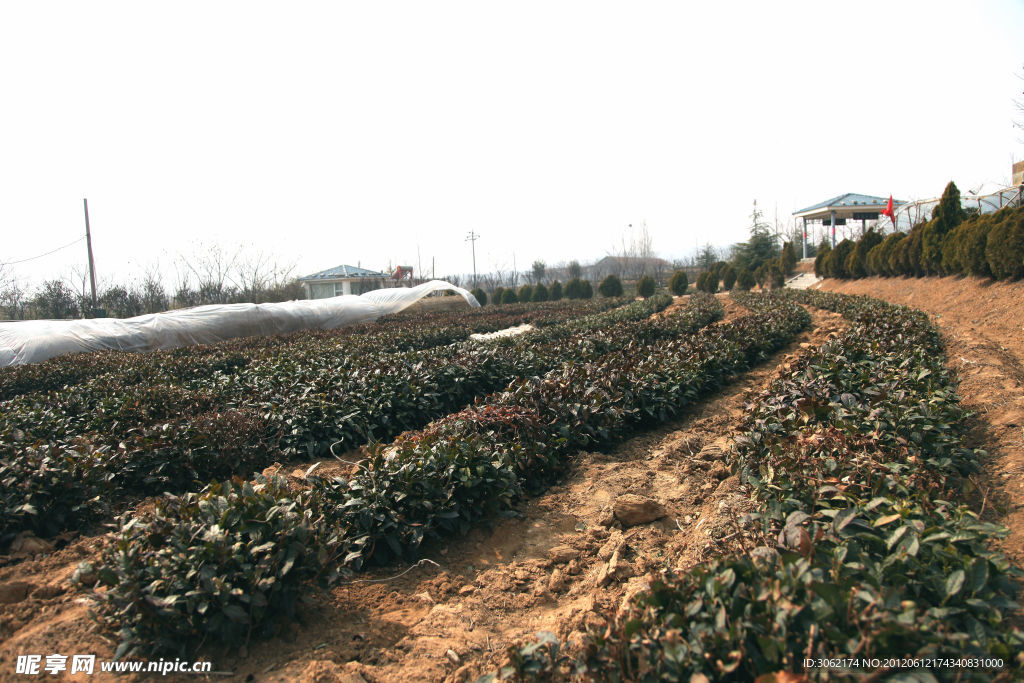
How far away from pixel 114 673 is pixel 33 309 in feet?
91.9

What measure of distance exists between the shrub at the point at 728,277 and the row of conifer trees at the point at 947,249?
26.9 ft

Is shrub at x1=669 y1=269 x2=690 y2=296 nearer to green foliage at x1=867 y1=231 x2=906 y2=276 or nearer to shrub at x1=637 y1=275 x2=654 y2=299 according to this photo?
shrub at x1=637 y1=275 x2=654 y2=299

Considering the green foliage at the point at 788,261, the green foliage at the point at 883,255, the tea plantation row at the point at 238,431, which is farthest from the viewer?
the green foliage at the point at 788,261

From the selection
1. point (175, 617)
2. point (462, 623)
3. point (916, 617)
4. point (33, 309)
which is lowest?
point (462, 623)

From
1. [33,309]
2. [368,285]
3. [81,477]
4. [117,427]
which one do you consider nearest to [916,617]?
[81,477]

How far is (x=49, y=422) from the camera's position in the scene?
4.66m

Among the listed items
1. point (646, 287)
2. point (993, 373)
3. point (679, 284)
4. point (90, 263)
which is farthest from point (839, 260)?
point (90, 263)

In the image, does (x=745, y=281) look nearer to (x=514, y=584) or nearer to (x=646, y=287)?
(x=646, y=287)

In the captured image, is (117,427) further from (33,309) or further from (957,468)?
(33,309)

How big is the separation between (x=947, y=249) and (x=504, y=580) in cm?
1387

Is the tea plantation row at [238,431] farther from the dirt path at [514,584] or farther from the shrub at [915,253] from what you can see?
the shrub at [915,253]

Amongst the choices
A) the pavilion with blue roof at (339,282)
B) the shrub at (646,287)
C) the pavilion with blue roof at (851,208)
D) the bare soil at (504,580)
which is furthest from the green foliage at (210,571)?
the pavilion with blue roof at (339,282)

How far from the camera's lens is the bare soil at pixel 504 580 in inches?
80.2

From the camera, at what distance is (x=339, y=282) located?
137ft
